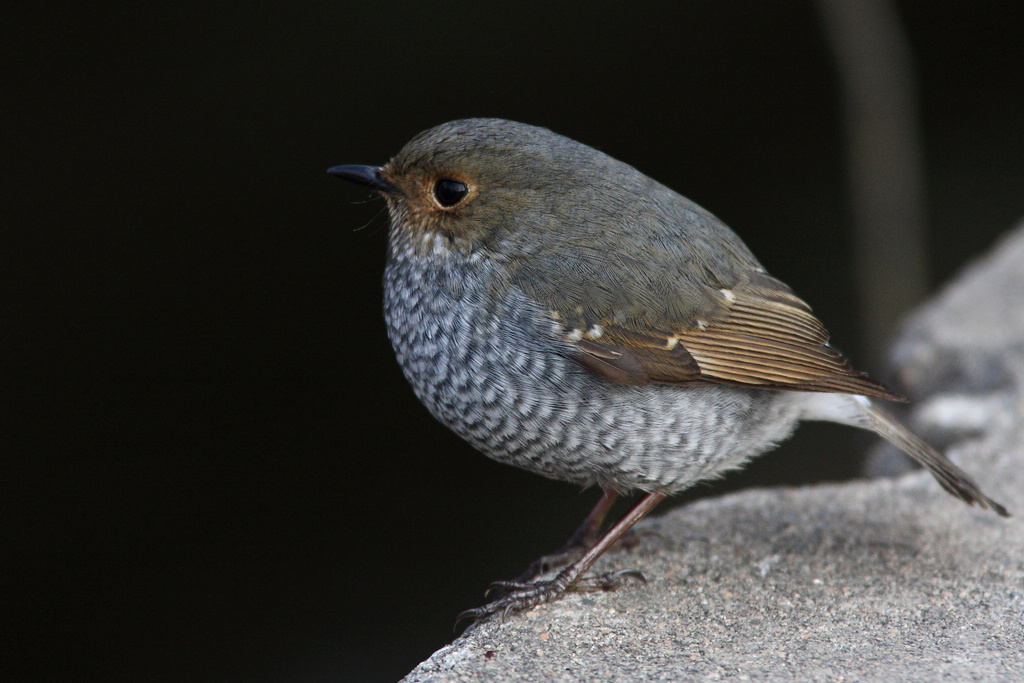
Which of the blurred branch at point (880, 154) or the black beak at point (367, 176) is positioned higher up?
the blurred branch at point (880, 154)

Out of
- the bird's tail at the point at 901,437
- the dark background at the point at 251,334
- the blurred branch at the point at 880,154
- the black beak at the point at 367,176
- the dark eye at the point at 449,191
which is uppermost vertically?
the blurred branch at the point at 880,154

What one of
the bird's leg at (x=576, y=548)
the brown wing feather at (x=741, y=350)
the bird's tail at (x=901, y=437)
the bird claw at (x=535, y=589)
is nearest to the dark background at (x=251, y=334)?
the bird's leg at (x=576, y=548)

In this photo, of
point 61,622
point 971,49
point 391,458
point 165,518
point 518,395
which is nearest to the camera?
point 518,395

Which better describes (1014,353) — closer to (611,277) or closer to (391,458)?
(611,277)

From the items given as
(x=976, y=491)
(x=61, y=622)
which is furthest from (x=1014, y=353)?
(x=61, y=622)

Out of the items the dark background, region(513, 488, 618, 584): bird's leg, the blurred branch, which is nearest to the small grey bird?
region(513, 488, 618, 584): bird's leg

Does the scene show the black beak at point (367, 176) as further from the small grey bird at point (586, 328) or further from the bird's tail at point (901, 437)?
the bird's tail at point (901, 437)

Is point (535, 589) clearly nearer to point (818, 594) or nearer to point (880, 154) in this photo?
point (818, 594)
